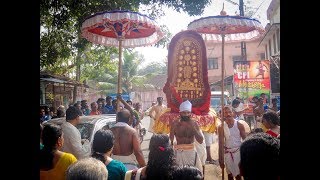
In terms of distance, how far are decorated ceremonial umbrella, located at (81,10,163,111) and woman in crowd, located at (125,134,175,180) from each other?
2.50 m

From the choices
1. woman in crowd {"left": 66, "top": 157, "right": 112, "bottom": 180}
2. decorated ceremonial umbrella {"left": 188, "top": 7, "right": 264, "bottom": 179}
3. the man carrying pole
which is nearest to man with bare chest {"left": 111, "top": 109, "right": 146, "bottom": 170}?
decorated ceremonial umbrella {"left": 188, "top": 7, "right": 264, "bottom": 179}

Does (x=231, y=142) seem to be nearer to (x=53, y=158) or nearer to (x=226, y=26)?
(x=226, y=26)

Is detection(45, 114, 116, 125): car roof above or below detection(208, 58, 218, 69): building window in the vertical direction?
below

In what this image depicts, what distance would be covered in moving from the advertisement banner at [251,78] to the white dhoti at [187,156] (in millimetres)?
10210

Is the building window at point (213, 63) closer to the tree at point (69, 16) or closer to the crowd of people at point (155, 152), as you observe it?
the tree at point (69, 16)

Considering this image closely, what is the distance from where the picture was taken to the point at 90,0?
7.55 m

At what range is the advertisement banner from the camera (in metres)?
14.5

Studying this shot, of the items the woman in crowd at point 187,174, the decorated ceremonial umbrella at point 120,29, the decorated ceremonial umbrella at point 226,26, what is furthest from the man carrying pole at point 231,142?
the woman in crowd at point 187,174

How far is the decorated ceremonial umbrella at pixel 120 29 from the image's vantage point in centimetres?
478

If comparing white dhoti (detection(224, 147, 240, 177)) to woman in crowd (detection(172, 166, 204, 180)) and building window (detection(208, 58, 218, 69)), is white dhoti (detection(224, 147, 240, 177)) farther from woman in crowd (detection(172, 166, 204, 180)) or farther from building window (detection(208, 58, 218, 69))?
building window (detection(208, 58, 218, 69))

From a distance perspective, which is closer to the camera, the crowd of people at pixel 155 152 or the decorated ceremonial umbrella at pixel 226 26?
the crowd of people at pixel 155 152
